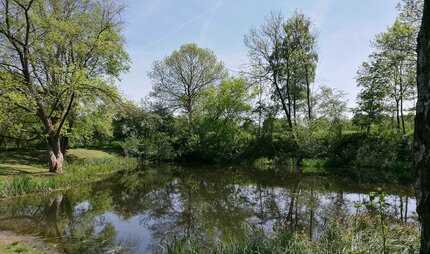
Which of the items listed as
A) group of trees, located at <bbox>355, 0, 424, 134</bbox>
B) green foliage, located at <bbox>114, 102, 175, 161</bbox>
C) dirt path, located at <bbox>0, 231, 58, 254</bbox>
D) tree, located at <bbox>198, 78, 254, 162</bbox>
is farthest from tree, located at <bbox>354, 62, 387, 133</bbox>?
dirt path, located at <bbox>0, 231, 58, 254</bbox>

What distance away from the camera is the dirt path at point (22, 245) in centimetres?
732

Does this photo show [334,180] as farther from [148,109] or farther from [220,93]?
[148,109]

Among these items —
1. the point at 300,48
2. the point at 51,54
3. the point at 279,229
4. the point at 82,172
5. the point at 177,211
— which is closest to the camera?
the point at 279,229

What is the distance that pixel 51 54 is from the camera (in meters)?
21.6

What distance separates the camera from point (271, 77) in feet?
105

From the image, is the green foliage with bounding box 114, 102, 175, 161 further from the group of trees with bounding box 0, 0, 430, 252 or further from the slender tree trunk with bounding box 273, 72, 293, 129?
the slender tree trunk with bounding box 273, 72, 293, 129

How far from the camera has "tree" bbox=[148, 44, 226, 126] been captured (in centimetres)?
4159

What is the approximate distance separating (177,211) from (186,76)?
31210 mm

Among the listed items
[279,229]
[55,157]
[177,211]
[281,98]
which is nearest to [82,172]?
[55,157]

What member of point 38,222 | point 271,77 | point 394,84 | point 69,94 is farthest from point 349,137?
point 38,222

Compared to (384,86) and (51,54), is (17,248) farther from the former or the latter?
(384,86)

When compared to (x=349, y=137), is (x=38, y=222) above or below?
below

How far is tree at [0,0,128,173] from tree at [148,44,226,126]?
18.7 metres

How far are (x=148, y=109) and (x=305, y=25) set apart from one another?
2056cm
